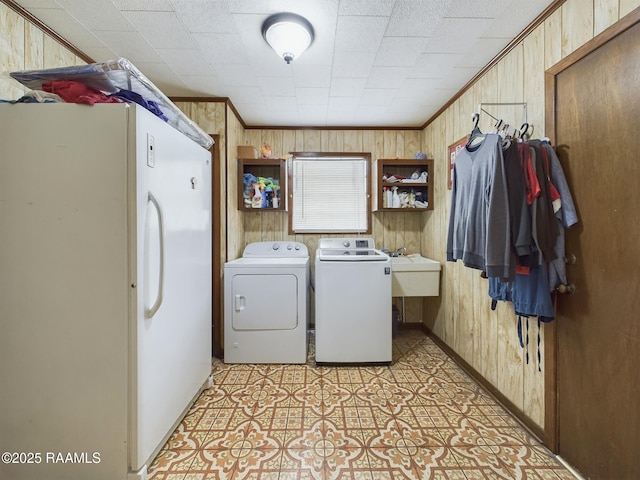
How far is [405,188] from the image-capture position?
3.01 metres

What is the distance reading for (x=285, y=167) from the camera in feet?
9.32

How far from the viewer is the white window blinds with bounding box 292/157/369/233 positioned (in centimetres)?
312

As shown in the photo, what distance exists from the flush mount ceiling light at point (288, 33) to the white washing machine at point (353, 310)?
1498mm

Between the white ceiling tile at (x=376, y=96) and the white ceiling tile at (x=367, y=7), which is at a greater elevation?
the white ceiling tile at (x=376, y=96)

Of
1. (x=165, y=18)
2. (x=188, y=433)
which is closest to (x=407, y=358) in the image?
(x=188, y=433)

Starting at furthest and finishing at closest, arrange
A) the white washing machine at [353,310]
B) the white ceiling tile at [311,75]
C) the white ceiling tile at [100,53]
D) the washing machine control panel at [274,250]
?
the washing machine control panel at [274,250]
the white washing machine at [353,310]
the white ceiling tile at [311,75]
the white ceiling tile at [100,53]

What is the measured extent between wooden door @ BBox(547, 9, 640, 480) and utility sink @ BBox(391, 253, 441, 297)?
4.09 feet

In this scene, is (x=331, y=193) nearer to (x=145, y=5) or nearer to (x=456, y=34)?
(x=456, y=34)

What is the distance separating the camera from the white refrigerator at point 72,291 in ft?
3.67

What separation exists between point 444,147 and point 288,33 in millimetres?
1810

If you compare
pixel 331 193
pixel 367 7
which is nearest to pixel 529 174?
pixel 367 7

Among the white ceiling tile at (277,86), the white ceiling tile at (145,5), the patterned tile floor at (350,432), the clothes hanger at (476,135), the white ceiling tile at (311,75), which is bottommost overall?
the patterned tile floor at (350,432)

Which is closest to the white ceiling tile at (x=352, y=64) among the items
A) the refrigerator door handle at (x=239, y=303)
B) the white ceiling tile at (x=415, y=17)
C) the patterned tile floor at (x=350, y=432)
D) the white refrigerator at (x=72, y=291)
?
the white ceiling tile at (x=415, y=17)

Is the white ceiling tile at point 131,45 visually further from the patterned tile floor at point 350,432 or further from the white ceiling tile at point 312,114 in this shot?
the patterned tile floor at point 350,432
